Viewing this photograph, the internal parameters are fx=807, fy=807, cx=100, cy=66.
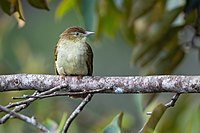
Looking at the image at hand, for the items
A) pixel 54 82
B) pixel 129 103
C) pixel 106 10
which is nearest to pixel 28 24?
pixel 129 103

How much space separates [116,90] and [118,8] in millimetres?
1518

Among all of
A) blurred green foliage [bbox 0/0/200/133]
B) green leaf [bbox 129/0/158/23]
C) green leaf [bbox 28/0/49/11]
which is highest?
green leaf [bbox 28/0/49/11]

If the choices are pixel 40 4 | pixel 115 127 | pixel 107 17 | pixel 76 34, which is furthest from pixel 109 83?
pixel 107 17

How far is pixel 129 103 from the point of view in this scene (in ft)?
29.8

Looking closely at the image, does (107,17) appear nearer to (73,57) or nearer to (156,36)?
(156,36)

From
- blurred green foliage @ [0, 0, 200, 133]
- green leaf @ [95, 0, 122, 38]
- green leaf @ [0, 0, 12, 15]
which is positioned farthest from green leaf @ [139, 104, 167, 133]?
green leaf @ [95, 0, 122, 38]

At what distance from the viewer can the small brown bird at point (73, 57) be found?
407 centimetres

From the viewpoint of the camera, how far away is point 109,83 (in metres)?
3.43

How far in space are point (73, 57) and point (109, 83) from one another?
765mm

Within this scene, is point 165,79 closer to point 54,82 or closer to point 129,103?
point 54,82

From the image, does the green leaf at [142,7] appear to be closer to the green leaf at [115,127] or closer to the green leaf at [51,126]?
the green leaf at [51,126]

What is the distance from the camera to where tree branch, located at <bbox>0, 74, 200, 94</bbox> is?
3.29 metres

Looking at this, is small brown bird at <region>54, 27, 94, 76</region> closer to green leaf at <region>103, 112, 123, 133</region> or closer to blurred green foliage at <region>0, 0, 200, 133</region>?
blurred green foliage at <region>0, 0, 200, 133</region>

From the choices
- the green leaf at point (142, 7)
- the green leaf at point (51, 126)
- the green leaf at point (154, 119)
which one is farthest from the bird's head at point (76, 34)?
the green leaf at point (154, 119)
